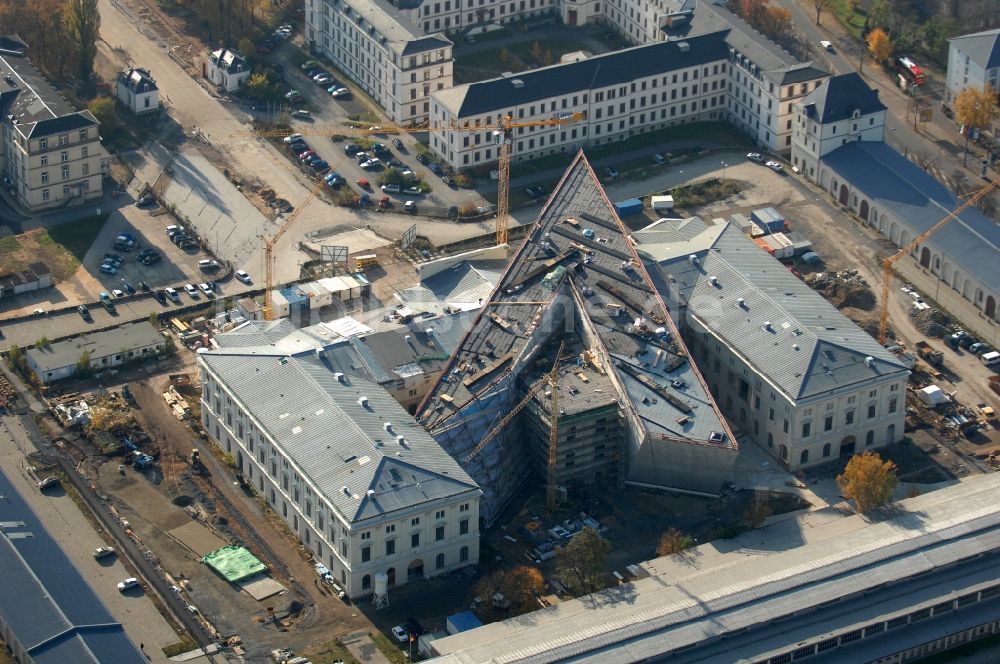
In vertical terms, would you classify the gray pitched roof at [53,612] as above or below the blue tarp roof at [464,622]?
above

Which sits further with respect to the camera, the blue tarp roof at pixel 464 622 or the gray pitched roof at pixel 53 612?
the blue tarp roof at pixel 464 622

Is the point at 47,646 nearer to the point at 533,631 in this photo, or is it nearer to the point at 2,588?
the point at 2,588

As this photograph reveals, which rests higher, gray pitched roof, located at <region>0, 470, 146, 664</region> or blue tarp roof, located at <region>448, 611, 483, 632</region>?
gray pitched roof, located at <region>0, 470, 146, 664</region>

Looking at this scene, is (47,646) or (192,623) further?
(192,623)

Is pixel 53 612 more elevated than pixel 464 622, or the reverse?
pixel 53 612

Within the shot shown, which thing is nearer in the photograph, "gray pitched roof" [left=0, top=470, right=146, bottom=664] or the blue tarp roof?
"gray pitched roof" [left=0, top=470, right=146, bottom=664]

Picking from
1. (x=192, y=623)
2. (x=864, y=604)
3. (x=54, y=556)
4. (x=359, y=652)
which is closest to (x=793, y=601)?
(x=864, y=604)

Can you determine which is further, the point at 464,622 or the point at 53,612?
the point at 464,622
